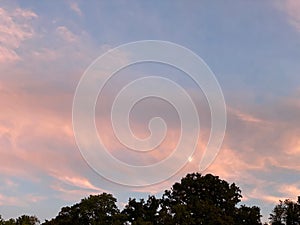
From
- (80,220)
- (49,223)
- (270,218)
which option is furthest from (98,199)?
(270,218)

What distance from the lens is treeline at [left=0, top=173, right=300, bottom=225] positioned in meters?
62.7

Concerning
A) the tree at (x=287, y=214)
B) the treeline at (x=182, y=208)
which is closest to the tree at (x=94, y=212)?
the treeline at (x=182, y=208)

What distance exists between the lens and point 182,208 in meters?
61.6

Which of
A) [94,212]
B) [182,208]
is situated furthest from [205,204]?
[94,212]

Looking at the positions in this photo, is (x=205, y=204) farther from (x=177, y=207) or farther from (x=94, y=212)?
(x=94, y=212)

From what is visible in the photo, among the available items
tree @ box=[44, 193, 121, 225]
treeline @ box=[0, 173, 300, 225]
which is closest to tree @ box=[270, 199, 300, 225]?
treeline @ box=[0, 173, 300, 225]

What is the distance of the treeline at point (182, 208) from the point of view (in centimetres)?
6266

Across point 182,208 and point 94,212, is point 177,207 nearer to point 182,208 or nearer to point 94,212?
point 182,208

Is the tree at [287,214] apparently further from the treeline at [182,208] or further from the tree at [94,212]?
the tree at [94,212]

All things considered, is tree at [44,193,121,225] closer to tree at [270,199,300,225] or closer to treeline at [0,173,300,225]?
treeline at [0,173,300,225]

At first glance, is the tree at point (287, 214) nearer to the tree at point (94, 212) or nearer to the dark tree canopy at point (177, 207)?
the dark tree canopy at point (177, 207)

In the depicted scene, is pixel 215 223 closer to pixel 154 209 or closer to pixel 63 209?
pixel 154 209

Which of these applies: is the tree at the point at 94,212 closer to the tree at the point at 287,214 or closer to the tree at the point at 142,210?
the tree at the point at 142,210

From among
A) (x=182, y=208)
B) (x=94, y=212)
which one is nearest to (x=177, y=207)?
(x=182, y=208)
